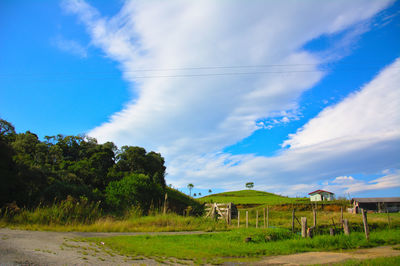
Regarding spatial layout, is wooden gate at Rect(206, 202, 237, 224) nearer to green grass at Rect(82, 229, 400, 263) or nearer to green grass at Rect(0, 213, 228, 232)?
green grass at Rect(0, 213, 228, 232)

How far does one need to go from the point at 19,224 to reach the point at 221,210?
57.1 feet

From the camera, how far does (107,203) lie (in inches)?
980

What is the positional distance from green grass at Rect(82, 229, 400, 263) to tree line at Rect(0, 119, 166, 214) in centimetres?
819

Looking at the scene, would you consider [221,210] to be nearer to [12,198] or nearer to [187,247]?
[187,247]

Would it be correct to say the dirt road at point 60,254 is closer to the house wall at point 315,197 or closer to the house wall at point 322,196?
the house wall at point 322,196

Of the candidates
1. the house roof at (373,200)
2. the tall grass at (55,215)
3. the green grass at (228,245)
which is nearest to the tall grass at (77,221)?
the tall grass at (55,215)

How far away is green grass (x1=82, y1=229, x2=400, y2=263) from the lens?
995cm

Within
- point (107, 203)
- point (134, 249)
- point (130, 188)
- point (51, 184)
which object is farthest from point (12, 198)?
point (134, 249)

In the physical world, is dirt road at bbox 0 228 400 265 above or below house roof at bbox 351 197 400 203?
below

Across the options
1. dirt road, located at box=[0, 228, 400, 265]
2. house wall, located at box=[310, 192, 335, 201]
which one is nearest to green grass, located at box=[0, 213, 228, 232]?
dirt road, located at box=[0, 228, 400, 265]

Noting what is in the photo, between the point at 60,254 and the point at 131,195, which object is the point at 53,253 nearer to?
the point at 60,254

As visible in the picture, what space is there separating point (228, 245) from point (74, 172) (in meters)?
24.4

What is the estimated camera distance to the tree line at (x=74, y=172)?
60.5 feet

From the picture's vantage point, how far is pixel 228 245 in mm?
12625
